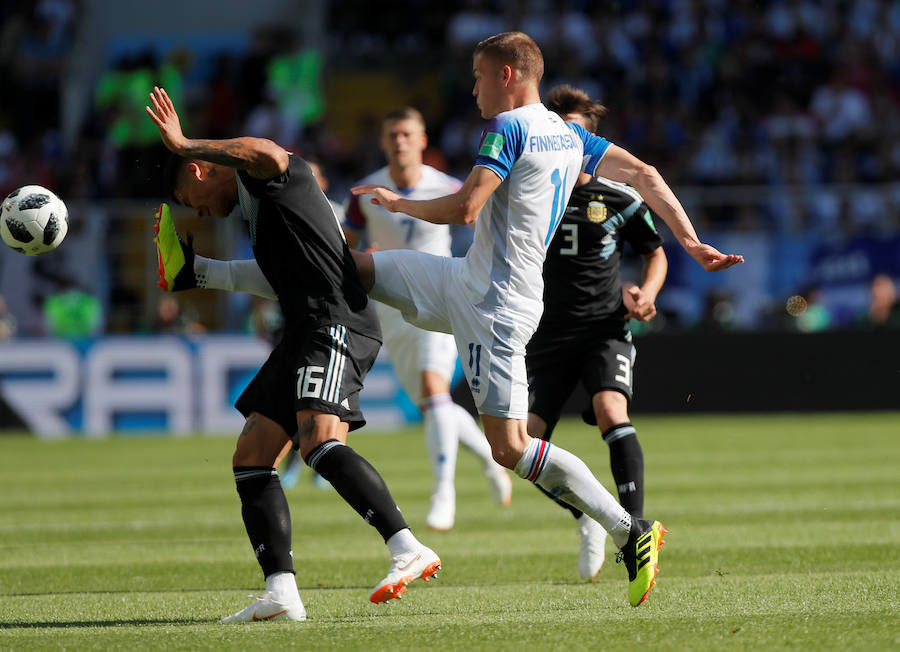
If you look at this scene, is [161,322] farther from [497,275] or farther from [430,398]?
[497,275]

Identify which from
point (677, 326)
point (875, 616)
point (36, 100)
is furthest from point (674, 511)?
point (36, 100)

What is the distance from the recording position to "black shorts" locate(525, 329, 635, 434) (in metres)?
6.77

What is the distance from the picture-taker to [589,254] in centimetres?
689

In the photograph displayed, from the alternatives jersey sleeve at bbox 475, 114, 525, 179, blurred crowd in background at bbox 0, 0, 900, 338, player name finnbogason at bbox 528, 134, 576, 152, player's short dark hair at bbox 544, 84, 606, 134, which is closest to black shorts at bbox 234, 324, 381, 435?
jersey sleeve at bbox 475, 114, 525, 179

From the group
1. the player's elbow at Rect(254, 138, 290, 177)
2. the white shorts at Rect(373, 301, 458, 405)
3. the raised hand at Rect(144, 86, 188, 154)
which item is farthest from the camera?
the white shorts at Rect(373, 301, 458, 405)

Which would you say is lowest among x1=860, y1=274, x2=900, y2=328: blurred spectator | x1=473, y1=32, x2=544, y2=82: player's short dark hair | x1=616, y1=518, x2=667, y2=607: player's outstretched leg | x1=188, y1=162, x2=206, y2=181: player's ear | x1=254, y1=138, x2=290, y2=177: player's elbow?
x1=860, y1=274, x2=900, y2=328: blurred spectator

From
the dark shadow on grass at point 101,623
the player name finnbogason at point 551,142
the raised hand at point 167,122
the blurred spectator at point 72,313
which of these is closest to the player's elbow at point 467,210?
the player name finnbogason at point 551,142

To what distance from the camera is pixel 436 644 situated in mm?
4766

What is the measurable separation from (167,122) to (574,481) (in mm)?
2180

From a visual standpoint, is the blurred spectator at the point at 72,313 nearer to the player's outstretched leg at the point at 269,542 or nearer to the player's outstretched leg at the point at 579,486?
the player's outstretched leg at the point at 269,542

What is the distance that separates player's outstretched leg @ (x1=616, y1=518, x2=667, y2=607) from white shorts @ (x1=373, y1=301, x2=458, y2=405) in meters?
3.65

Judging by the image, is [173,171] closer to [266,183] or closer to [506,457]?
[266,183]

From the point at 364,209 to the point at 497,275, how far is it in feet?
13.2

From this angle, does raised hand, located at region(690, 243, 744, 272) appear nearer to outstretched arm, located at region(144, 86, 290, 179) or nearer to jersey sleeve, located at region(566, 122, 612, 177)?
jersey sleeve, located at region(566, 122, 612, 177)
